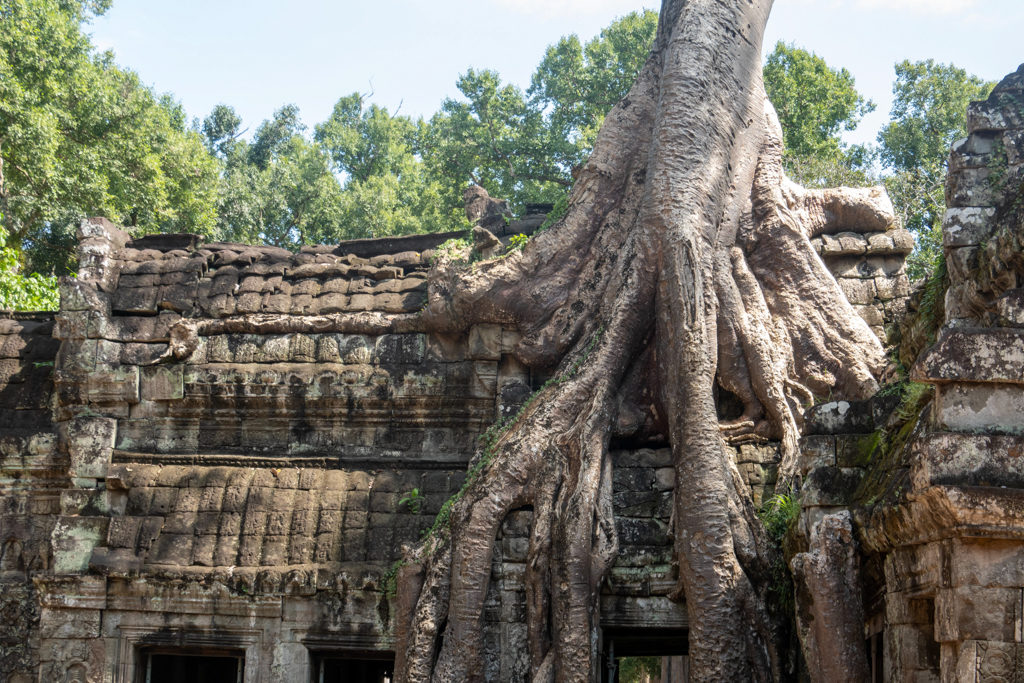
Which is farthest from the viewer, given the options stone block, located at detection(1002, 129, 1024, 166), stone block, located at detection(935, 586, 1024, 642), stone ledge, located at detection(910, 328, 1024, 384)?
stone block, located at detection(1002, 129, 1024, 166)

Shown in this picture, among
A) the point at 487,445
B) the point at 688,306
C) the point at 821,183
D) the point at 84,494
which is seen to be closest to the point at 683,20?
the point at 688,306

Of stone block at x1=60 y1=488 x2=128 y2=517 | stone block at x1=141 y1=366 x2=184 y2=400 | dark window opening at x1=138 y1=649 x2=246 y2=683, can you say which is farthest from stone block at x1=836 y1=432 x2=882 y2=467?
stone block at x1=60 y1=488 x2=128 y2=517

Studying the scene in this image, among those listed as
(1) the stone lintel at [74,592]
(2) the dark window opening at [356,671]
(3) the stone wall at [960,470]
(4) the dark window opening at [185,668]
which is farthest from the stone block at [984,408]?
(1) the stone lintel at [74,592]

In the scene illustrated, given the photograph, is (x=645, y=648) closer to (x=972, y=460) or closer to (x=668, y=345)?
(x=668, y=345)

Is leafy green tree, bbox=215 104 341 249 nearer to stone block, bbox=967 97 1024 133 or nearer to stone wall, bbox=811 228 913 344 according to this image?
stone wall, bbox=811 228 913 344

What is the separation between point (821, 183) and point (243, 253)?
31.1 feet

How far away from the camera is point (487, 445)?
680 centimetres

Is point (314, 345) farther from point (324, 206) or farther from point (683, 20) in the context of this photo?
point (324, 206)

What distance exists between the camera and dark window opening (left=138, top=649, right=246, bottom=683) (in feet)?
23.4

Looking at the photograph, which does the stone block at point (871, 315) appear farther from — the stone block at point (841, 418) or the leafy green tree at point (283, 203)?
the leafy green tree at point (283, 203)

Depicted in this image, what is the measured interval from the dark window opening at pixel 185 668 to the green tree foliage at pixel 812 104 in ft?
38.7

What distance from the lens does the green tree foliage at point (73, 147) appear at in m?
14.9

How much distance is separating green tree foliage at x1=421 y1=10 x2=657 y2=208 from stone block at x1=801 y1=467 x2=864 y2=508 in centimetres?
1394

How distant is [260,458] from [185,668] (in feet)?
9.79
